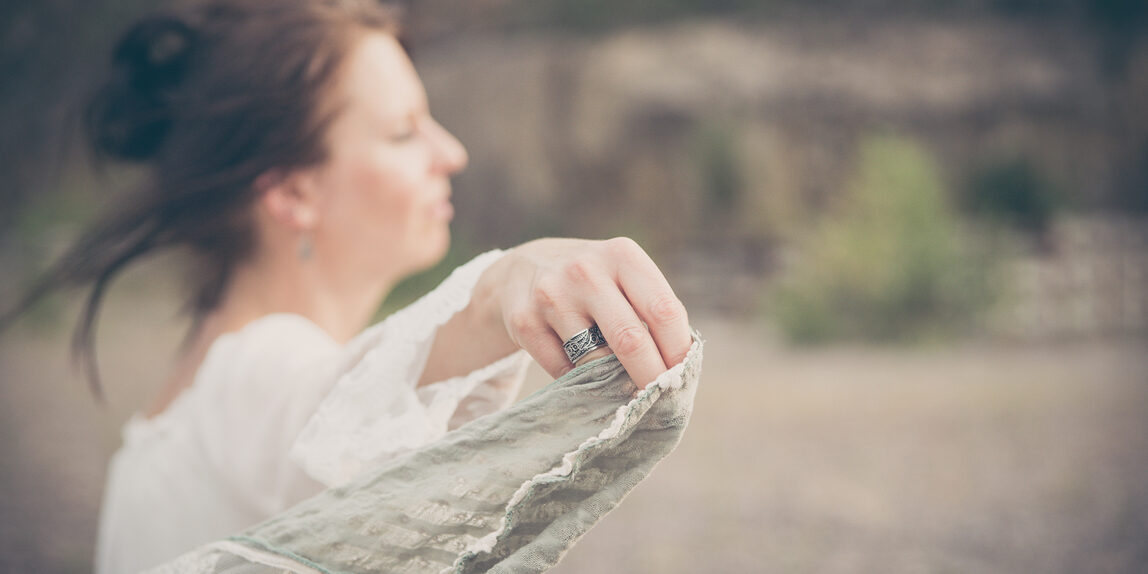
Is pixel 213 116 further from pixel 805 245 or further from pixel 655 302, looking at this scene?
pixel 805 245

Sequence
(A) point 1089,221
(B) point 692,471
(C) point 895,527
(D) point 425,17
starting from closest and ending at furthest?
(C) point 895,527, (B) point 692,471, (A) point 1089,221, (D) point 425,17

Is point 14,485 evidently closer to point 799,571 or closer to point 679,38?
point 799,571

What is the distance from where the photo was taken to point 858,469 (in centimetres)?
524

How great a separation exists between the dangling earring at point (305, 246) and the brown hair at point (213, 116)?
12 centimetres

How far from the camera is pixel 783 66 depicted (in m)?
12.3

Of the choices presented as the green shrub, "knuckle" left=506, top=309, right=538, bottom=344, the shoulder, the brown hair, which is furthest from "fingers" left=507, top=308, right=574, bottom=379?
the green shrub

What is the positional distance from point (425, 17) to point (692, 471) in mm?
10879

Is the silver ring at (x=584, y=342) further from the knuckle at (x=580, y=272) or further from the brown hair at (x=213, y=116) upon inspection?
the brown hair at (x=213, y=116)

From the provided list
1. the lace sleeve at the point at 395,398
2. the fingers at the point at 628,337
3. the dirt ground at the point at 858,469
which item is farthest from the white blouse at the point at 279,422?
the dirt ground at the point at 858,469

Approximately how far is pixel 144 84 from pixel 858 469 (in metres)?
4.64

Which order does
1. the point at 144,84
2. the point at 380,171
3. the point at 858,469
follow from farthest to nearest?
the point at 858,469, the point at 144,84, the point at 380,171

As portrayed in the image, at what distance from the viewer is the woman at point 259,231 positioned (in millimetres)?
1190

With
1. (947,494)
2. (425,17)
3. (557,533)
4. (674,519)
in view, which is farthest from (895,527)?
(425,17)

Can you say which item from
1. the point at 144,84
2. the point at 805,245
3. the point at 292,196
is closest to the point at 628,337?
the point at 292,196
